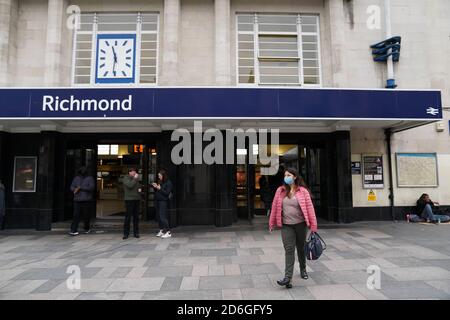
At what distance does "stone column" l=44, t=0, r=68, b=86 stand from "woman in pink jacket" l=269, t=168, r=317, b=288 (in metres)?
8.84

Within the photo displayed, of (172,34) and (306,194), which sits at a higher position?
(172,34)

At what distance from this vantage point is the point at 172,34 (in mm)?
9656

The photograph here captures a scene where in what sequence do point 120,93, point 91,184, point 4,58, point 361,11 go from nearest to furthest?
point 120,93
point 91,184
point 4,58
point 361,11

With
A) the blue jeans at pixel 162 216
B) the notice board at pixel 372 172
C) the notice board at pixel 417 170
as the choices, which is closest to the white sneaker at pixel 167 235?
the blue jeans at pixel 162 216

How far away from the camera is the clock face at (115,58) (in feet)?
33.0

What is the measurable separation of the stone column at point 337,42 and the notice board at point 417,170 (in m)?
3.59

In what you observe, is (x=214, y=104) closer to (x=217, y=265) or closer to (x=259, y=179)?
(x=217, y=265)

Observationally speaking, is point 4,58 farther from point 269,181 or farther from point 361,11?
point 361,11

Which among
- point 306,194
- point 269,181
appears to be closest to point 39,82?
point 269,181

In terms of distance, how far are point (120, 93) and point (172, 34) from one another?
3236mm

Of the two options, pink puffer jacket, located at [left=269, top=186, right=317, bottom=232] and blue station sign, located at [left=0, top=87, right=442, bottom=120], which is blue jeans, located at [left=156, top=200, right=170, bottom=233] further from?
pink puffer jacket, located at [left=269, top=186, right=317, bottom=232]

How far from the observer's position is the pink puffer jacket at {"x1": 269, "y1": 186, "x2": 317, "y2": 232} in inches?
179
